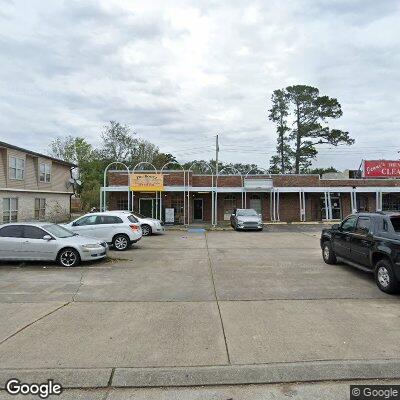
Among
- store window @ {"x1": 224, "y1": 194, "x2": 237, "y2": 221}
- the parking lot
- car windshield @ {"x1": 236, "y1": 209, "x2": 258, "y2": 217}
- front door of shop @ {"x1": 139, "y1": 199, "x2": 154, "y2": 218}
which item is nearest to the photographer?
the parking lot

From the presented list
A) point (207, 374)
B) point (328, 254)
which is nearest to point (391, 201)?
point (328, 254)

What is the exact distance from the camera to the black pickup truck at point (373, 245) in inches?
317

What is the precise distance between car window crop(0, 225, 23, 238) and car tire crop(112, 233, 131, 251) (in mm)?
4408

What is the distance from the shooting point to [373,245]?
887cm

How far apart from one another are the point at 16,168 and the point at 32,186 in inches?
93.5

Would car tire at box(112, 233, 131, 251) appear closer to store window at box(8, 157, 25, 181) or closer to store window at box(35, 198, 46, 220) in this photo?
store window at box(8, 157, 25, 181)

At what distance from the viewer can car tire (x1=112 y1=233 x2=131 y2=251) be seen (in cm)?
1572

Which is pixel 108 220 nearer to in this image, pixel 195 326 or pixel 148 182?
pixel 195 326

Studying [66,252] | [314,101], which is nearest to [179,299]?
[66,252]

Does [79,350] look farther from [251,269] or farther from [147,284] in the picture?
[251,269]

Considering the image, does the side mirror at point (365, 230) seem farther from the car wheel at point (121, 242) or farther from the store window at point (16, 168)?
the store window at point (16, 168)

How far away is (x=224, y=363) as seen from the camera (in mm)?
4738

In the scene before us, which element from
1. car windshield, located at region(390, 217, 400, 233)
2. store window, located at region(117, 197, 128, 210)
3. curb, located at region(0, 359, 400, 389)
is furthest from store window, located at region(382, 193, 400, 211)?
curb, located at region(0, 359, 400, 389)

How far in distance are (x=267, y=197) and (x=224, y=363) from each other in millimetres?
28501
